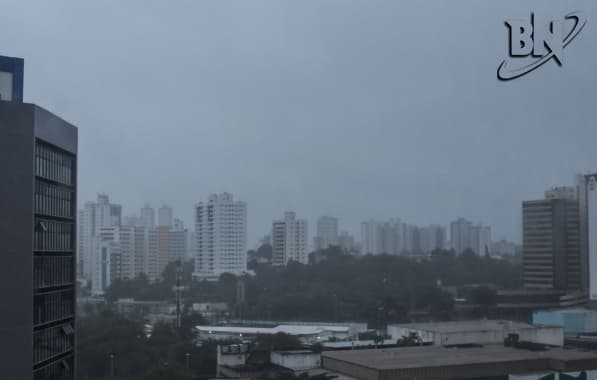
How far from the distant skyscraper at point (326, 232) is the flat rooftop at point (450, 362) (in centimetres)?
1163

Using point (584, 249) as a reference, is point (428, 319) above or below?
below

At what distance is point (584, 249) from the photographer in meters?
8.48

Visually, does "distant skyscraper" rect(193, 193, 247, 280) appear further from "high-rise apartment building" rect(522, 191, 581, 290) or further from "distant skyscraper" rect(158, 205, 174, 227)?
"high-rise apartment building" rect(522, 191, 581, 290)

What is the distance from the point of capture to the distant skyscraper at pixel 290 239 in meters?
17.1

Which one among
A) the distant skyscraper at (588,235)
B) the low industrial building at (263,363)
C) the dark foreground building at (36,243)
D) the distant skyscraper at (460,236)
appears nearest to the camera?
the dark foreground building at (36,243)

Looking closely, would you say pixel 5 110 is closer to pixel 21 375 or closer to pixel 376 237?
pixel 21 375

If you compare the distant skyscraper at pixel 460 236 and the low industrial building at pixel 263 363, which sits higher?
the distant skyscraper at pixel 460 236

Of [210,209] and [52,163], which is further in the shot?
[210,209]

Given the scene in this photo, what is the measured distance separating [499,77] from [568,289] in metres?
6.38

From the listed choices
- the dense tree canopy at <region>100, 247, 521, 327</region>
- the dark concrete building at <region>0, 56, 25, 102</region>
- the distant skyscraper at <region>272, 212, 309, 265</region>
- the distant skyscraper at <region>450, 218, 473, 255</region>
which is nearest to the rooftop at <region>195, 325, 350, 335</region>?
the dense tree canopy at <region>100, 247, 521, 327</region>

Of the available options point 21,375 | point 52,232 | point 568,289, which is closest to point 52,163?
point 52,232

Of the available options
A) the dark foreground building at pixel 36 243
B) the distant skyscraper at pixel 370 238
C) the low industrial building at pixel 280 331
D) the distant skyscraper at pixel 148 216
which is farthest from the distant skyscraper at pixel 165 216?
the dark foreground building at pixel 36 243

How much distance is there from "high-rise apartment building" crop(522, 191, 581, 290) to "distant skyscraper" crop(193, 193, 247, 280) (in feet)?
25.7

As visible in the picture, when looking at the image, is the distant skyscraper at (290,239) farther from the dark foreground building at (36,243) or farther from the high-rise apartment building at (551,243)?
the dark foreground building at (36,243)
